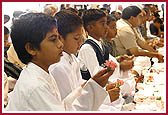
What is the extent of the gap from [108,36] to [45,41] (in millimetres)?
1160

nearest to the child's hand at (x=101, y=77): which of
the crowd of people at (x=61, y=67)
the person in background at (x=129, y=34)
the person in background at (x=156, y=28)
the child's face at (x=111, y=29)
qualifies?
the crowd of people at (x=61, y=67)

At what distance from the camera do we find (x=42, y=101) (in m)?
1.00

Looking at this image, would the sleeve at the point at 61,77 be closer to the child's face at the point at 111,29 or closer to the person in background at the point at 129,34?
the child's face at the point at 111,29

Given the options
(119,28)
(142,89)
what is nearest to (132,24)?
(119,28)

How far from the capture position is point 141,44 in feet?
11.2

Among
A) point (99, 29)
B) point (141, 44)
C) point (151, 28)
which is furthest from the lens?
point (151, 28)

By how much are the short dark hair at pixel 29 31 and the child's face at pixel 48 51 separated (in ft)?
0.06

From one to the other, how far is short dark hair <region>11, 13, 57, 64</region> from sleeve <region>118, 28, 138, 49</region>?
1895 millimetres

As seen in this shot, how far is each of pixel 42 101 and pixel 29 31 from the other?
0.28m

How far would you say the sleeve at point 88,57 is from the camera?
5.99 ft

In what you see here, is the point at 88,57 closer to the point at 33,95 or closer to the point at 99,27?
the point at 99,27

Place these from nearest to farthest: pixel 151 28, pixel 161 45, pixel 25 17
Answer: pixel 25 17 → pixel 161 45 → pixel 151 28

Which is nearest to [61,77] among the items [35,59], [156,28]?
[35,59]

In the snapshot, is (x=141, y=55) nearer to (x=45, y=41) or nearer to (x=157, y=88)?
(x=157, y=88)
